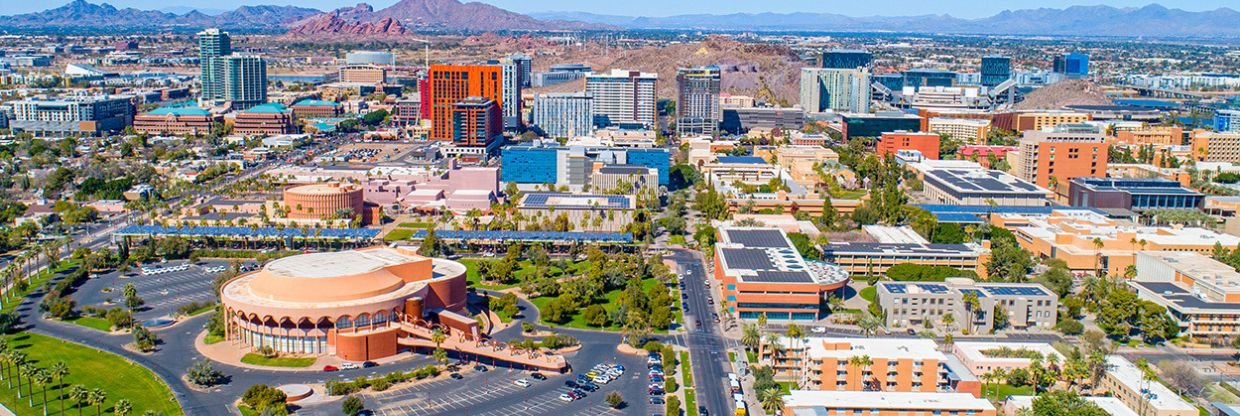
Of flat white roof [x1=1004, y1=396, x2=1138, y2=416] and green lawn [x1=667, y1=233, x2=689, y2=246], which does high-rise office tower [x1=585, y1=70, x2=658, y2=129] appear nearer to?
green lawn [x1=667, y1=233, x2=689, y2=246]

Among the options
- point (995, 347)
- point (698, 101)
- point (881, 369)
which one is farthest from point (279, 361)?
point (698, 101)

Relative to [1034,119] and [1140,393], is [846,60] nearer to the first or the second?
[1034,119]

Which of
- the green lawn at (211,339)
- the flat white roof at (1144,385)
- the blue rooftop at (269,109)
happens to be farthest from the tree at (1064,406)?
the blue rooftop at (269,109)

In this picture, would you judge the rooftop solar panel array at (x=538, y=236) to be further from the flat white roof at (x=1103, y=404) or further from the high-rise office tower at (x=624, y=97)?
the high-rise office tower at (x=624, y=97)

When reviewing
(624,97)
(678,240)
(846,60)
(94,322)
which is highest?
(846,60)

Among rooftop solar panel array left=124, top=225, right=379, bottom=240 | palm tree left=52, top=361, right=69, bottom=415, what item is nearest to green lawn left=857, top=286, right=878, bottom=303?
rooftop solar panel array left=124, top=225, right=379, bottom=240

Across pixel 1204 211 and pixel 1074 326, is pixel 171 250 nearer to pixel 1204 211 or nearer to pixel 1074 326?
pixel 1074 326
